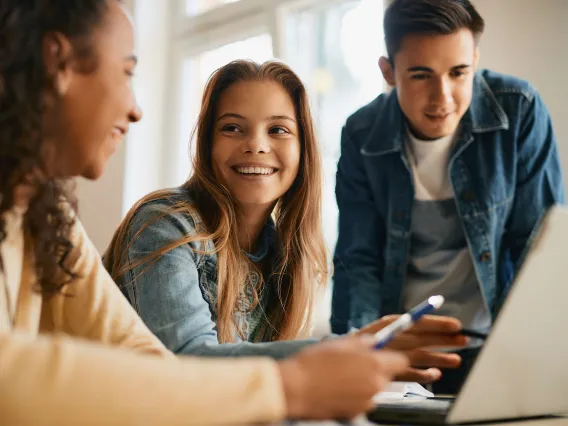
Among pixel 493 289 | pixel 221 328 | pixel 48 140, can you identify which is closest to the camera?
pixel 48 140

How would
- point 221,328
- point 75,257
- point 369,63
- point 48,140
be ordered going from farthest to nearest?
point 369,63 < point 221,328 < point 75,257 < point 48,140

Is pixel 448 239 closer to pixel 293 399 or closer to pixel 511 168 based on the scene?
pixel 511 168

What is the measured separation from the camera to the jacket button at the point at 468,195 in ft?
5.70

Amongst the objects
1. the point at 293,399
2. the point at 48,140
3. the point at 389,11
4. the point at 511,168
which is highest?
the point at 389,11

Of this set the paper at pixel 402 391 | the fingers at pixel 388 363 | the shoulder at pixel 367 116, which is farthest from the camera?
the shoulder at pixel 367 116

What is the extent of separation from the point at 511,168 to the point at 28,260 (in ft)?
4.23

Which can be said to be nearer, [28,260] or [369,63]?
[28,260]

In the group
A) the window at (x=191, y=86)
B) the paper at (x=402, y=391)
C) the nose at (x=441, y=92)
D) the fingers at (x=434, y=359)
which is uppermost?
the window at (x=191, y=86)

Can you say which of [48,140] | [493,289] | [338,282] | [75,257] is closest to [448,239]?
[493,289]

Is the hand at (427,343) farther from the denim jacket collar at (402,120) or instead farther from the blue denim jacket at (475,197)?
the denim jacket collar at (402,120)

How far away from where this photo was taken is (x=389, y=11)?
71.7 inches

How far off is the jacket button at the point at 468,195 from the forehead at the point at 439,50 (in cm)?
32

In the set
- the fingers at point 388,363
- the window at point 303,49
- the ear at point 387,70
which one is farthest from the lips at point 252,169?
the window at point 303,49

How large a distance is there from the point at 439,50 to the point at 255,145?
0.52 m
